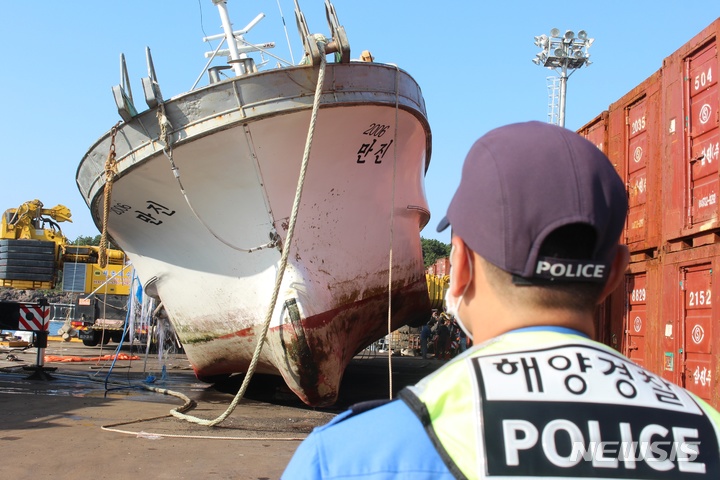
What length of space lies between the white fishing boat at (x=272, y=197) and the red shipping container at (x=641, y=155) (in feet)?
7.66

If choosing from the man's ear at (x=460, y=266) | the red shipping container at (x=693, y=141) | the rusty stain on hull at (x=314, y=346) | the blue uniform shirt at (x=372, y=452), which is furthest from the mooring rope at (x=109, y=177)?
the blue uniform shirt at (x=372, y=452)

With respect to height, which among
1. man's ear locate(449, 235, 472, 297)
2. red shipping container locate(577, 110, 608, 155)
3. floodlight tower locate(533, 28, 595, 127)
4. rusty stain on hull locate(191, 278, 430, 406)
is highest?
floodlight tower locate(533, 28, 595, 127)

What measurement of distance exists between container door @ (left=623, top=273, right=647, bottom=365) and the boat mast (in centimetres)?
507

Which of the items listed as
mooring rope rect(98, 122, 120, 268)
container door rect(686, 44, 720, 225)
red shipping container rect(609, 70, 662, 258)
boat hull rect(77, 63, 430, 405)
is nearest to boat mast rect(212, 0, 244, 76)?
boat hull rect(77, 63, 430, 405)

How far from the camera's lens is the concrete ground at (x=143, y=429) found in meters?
4.84

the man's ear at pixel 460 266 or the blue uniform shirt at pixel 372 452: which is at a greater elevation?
the man's ear at pixel 460 266

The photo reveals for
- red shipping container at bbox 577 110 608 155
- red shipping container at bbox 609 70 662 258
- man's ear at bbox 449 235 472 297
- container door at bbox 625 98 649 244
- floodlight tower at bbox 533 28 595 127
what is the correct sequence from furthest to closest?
1. floodlight tower at bbox 533 28 595 127
2. red shipping container at bbox 577 110 608 155
3. container door at bbox 625 98 649 244
4. red shipping container at bbox 609 70 662 258
5. man's ear at bbox 449 235 472 297

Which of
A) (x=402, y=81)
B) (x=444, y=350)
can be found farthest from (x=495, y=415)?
(x=444, y=350)

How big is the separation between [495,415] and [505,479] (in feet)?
0.27

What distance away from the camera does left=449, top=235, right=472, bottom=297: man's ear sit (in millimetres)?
1132

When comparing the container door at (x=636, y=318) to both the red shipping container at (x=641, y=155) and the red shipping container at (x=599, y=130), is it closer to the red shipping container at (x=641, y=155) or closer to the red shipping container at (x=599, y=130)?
the red shipping container at (x=641, y=155)

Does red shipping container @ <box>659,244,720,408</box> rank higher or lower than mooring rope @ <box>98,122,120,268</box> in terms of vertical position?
lower

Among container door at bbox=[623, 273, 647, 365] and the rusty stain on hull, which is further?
the rusty stain on hull

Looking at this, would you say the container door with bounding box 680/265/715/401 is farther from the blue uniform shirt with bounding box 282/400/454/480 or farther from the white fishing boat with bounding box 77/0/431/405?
the blue uniform shirt with bounding box 282/400/454/480
